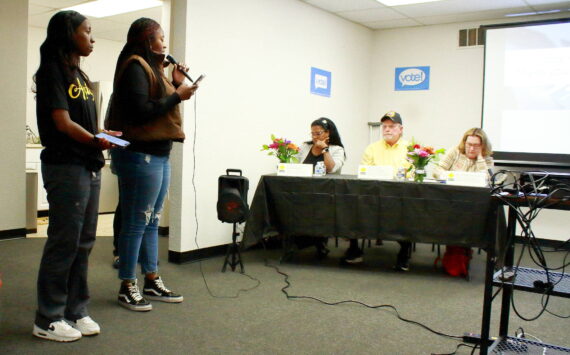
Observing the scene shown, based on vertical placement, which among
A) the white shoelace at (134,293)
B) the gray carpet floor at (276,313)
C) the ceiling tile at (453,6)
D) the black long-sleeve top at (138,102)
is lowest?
the gray carpet floor at (276,313)

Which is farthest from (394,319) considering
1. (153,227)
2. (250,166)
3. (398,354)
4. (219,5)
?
(219,5)

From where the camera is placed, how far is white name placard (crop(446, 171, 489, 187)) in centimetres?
336

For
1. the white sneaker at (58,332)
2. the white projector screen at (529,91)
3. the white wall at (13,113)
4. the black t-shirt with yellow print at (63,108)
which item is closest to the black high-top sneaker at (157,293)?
the white sneaker at (58,332)

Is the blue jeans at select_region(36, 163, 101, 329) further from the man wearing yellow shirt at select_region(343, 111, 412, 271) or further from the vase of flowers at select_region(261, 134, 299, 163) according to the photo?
the man wearing yellow shirt at select_region(343, 111, 412, 271)

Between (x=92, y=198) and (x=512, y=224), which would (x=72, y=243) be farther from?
(x=512, y=224)

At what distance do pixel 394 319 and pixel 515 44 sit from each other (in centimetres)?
376

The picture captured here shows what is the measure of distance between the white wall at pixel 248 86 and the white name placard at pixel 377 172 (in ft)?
3.70

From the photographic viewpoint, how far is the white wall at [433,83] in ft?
18.4


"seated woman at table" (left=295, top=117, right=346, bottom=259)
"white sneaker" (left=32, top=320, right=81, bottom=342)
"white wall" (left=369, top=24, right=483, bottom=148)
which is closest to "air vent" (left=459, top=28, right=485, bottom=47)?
"white wall" (left=369, top=24, right=483, bottom=148)

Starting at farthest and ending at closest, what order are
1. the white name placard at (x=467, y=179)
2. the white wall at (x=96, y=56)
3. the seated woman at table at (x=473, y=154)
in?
the white wall at (x=96, y=56) < the seated woman at table at (x=473, y=154) < the white name placard at (x=467, y=179)

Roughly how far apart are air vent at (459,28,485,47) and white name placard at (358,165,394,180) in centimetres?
265

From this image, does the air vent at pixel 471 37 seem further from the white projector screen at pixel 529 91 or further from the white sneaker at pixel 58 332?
the white sneaker at pixel 58 332

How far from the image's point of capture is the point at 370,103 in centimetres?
626

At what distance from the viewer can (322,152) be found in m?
4.05
